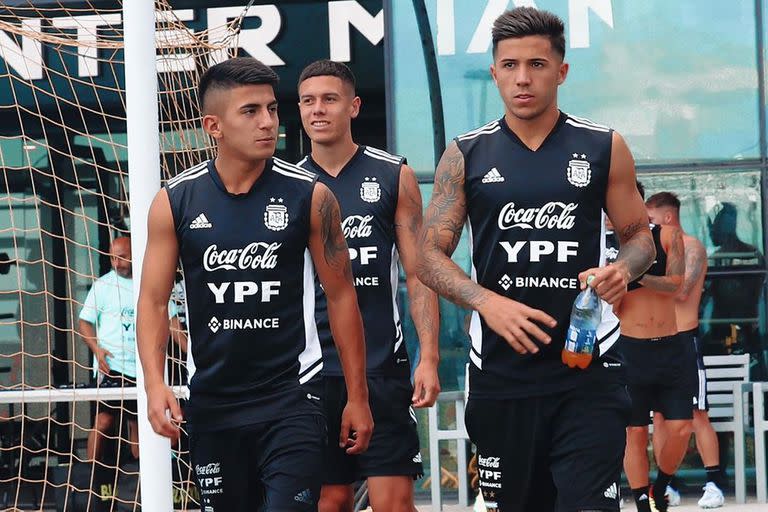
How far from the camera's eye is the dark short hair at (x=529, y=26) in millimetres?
5203

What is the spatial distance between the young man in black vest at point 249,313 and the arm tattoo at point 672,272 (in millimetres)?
4291

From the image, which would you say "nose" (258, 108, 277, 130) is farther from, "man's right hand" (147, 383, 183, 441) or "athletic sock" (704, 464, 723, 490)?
"athletic sock" (704, 464, 723, 490)

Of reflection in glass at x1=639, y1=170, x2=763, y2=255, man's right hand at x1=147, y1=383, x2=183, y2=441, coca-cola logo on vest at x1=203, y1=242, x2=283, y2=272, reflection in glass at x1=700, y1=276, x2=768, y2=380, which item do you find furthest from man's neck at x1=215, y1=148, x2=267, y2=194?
reflection in glass at x1=700, y1=276, x2=768, y2=380

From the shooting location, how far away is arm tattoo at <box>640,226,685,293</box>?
931cm

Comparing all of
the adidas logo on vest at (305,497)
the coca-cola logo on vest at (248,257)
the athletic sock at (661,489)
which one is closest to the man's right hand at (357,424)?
the adidas logo on vest at (305,497)

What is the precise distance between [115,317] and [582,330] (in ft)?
22.0

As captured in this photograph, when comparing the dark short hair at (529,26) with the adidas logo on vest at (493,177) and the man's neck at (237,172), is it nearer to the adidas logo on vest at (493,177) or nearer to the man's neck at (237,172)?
the adidas logo on vest at (493,177)

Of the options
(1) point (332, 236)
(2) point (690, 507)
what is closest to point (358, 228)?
(1) point (332, 236)

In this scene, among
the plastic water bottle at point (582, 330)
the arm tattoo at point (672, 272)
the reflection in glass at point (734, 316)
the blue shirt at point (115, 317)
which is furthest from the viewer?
the reflection in glass at point (734, 316)

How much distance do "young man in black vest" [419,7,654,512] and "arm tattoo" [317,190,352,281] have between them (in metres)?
0.32

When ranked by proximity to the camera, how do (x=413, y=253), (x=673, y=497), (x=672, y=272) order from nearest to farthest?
(x=413, y=253) < (x=672, y=272) < (x=673, y=497)

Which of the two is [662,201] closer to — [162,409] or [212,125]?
[212,125]

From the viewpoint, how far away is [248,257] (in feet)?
17.2

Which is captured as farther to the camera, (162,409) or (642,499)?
(642,499)
